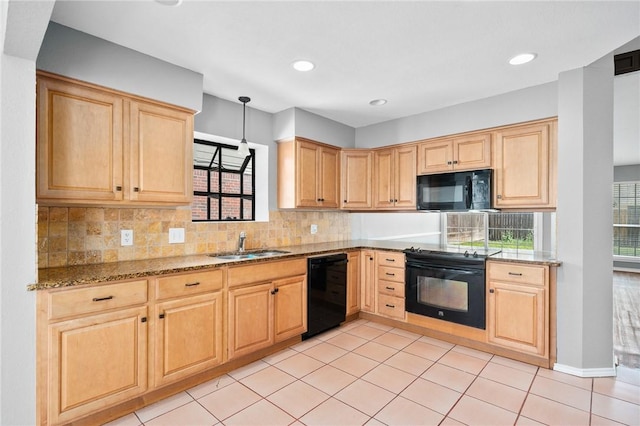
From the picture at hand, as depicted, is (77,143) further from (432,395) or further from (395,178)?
(395,178)

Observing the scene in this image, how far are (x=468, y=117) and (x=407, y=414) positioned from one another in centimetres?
285

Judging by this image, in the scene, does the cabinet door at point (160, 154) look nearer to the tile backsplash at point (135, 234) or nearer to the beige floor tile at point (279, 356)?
the tile backsplash at point (135, 234)

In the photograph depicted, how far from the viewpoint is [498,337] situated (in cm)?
297

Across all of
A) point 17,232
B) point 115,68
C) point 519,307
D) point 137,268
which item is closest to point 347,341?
point 519,307

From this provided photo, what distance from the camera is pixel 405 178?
3947mm

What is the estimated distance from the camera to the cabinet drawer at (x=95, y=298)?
1823mm

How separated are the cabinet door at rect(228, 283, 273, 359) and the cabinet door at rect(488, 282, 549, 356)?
6.70ft

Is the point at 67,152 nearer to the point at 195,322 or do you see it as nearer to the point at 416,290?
the point at 195,322

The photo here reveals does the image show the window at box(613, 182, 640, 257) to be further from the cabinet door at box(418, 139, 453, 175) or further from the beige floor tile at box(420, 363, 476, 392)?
the beige floor tile at box(420, 363, 476, 392)

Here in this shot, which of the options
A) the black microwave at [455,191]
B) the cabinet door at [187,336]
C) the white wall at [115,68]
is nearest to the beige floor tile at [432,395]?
the cabinet door at [187,336]

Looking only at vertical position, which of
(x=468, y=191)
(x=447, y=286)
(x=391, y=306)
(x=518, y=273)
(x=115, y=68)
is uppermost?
(x=115, y=68)

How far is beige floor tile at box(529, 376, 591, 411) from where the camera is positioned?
7.34 feet

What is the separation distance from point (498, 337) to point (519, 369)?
0.96 ft

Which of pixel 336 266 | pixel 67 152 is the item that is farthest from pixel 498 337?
pixel 67 152
